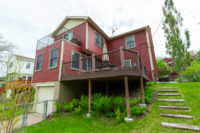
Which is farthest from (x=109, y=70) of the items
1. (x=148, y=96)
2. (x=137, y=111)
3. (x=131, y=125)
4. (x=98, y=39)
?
(x=98, y=39)

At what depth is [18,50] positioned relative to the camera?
3.18 meters

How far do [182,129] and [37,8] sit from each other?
1203cm

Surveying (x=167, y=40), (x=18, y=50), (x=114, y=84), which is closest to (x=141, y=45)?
(x=167, y=40)

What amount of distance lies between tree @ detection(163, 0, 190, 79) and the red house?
230 centimetres

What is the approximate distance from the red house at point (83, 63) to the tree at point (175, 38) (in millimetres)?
2295

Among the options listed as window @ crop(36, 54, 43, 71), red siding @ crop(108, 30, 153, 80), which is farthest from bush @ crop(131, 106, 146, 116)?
window @ crop(36, 54, 43, 71)

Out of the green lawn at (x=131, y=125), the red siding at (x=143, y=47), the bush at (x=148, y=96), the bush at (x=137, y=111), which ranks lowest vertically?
the green lawn at (x=131, y=125)

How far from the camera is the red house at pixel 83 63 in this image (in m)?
5.21

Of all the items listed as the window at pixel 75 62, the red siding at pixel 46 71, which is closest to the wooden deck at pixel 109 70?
the window at pixel 75 62

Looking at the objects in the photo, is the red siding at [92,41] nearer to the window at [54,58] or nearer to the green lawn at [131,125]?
the window at [54,58]

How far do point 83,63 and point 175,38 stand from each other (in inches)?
407

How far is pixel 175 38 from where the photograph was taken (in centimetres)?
982

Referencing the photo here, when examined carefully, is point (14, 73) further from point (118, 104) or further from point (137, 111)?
point (137, 111)

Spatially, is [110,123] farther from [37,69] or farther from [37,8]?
[37,8]
